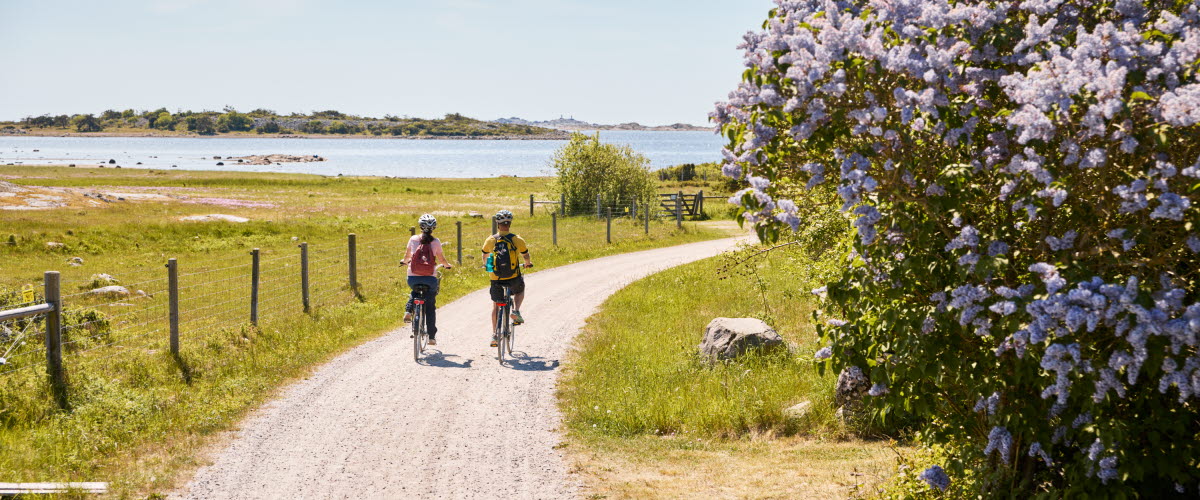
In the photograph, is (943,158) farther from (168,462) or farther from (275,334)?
(275,334)

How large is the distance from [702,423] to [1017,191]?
6.14 metres

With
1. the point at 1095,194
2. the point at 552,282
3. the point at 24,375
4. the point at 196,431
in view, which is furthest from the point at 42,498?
the point at 552,282

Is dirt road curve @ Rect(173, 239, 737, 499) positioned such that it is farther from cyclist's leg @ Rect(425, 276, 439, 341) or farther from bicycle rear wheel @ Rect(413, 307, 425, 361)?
cyclist's leg @ Rect(425, 276, 439, 341)

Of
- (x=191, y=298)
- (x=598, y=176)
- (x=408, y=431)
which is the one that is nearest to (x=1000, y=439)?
(x=408, y=431)

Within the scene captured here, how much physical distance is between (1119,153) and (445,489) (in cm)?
587

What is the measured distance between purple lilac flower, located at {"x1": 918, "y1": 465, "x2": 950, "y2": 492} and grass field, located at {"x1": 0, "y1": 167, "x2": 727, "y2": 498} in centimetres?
632

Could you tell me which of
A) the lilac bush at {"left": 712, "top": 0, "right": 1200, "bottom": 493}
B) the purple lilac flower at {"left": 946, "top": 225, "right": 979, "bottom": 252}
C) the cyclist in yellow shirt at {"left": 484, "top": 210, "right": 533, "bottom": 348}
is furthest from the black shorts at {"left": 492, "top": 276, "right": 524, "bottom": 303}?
the purple lilac flower at {"left": 946, "top": 225, "right": 979, "bottom": 252}

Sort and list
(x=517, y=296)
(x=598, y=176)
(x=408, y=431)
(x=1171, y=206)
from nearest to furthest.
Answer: (x=1171, y=206) < (x=408, y=431) < (x=517, y=296) < (x=598, y=176)

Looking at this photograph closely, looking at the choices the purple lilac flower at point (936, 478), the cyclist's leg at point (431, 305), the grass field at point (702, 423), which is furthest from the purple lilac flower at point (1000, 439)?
the cyclist's leg at point (431, 305)

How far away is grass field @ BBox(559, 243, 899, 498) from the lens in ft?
25.9

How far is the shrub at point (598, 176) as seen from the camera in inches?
1807

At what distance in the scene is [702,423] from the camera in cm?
1013

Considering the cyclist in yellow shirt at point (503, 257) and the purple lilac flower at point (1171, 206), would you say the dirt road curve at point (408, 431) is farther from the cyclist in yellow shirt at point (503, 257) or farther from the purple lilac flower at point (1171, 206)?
the purple lilac flower at point (1171, 206)

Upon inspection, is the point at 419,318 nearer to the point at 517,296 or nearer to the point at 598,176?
the point at 517,296
